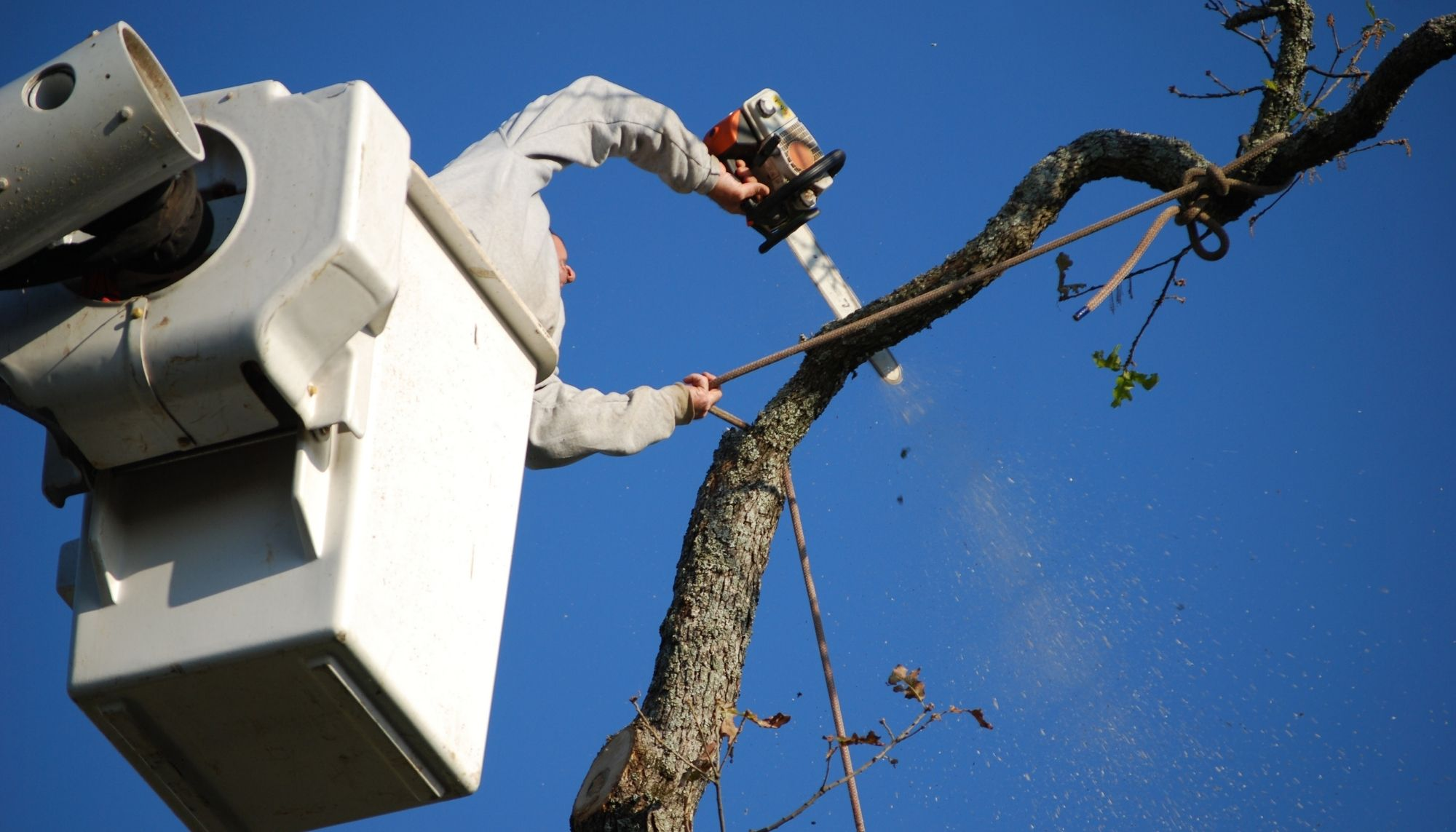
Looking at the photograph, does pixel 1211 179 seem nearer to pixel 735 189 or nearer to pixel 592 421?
pixel 735 189

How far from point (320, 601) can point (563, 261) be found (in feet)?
5.16

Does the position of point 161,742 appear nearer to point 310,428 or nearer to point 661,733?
point 310,428

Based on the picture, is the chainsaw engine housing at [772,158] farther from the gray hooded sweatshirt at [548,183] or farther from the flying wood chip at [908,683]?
the flying wood chip at [908,683]

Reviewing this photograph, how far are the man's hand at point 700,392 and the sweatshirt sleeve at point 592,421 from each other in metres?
0.05

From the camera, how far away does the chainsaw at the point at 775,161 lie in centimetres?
366

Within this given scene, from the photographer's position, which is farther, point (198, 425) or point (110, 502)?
point (110, 502)

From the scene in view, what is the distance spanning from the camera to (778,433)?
304cm

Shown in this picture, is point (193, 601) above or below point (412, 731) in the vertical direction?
above

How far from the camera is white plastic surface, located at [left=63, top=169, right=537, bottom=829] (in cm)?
177

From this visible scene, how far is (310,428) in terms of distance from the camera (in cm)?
178

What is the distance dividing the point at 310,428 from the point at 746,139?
2.14m

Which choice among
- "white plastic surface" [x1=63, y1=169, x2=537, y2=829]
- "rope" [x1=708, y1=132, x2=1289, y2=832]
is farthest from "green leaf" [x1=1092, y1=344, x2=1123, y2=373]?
"white plastic surface" [x1=63, y1=169, x2=537, y2=829]

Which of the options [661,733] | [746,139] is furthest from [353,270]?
[746,139]

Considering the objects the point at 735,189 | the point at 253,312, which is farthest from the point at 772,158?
the point at 253,312
